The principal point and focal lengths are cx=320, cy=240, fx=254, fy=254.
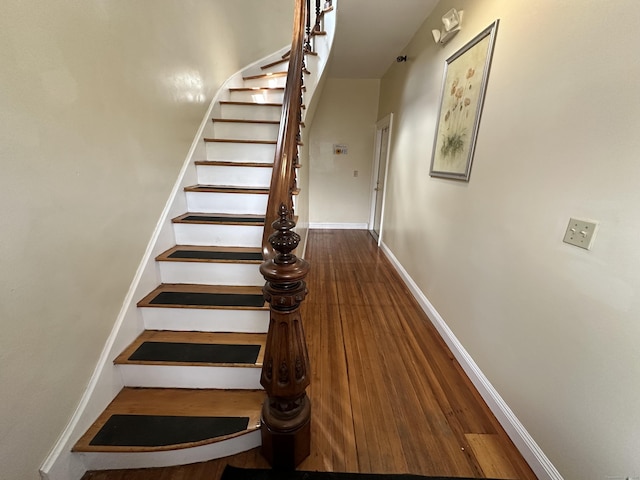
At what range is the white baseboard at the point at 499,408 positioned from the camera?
1.12 meters

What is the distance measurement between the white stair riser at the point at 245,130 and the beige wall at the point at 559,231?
1.71m

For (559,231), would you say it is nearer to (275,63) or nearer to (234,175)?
(234,175)

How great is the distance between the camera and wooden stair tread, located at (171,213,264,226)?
1.84m

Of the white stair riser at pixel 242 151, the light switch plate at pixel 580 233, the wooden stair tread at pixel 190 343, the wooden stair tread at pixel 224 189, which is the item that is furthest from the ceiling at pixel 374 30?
the wooden stair tread at pixel 190 343

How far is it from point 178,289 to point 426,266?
208 cm

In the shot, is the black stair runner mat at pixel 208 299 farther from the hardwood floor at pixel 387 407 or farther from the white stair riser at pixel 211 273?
the hardwood floor at pixel 387 407

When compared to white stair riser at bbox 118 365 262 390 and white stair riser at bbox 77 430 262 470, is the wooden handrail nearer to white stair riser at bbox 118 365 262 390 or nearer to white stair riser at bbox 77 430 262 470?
white stair riser at bbox 118 365 262 390

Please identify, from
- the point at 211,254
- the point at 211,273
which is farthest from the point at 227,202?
the point at 211,273

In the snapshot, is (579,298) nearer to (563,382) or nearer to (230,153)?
(563,382)

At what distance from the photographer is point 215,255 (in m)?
1.74

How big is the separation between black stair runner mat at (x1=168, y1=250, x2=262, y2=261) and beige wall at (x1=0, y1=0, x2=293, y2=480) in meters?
0.23

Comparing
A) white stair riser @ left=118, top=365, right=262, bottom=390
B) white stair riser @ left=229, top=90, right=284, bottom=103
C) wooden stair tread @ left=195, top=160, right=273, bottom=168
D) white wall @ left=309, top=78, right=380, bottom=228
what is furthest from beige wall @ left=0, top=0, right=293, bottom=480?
white wall @ left=309, top=78, right=380, bottom=228

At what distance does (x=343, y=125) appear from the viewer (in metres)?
4.73

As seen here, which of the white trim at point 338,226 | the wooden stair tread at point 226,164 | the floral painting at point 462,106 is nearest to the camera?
the floral painting at point 462,106
